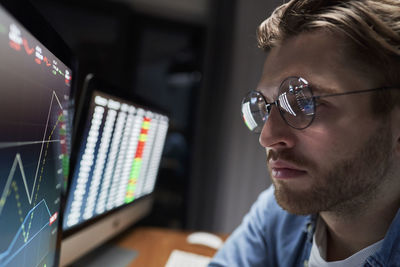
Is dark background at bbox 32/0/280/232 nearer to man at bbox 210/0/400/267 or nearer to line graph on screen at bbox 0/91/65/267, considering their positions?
Result: man at bbox 210/0/400/267

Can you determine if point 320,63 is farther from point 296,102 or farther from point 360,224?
point 360,224

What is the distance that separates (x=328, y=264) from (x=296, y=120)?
389 mm

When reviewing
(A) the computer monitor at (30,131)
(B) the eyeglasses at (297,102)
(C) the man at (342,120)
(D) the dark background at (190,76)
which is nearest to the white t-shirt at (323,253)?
(C) the man at (342,120)

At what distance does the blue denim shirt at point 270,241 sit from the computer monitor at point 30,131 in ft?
1.92

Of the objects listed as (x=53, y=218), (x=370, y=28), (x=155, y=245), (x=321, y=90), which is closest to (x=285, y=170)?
(x=321, y=90)

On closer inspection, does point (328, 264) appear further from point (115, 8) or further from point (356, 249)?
point (115, 8)

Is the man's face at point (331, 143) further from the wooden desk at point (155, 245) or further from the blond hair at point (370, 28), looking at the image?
the wooden desk at point (155, 245)

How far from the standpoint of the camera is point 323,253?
2.64 ft

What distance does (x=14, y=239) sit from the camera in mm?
366

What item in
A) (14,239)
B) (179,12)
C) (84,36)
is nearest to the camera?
(14,239)

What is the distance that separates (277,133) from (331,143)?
0.12 meters

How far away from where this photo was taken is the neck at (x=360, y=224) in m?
0.73

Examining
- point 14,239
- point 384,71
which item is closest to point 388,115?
point 384,71

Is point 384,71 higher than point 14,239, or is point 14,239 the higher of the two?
point 384,71
